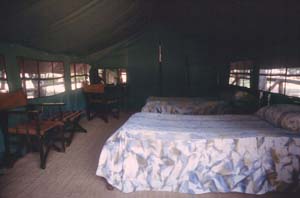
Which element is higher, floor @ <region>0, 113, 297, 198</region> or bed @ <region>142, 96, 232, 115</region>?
bed @ <region>142, 96, 232, 115</region>

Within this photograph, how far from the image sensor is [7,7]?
6.25 feet

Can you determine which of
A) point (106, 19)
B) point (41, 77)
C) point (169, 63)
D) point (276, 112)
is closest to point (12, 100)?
point (41, 77)

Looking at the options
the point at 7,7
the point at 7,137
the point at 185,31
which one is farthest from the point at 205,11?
the point at 7,137

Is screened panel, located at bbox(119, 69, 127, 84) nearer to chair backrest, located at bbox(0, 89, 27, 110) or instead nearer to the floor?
the floor

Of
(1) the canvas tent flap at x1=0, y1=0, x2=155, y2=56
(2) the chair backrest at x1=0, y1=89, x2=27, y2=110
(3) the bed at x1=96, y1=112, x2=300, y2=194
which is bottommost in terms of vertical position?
(3) the bed at x1=96, y1=112, x2=300, y2=194

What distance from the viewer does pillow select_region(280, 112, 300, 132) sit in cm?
203

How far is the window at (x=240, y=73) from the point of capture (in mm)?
3977

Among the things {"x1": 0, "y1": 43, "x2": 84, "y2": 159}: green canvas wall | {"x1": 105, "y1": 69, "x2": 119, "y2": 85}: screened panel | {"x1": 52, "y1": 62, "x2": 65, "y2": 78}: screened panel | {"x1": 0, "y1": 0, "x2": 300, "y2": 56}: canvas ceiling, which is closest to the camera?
{"x1": 0, "y1": 0, "x2": 300, "y2": 56}: canvas ceiling

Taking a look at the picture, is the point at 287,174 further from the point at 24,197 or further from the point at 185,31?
the point at 185,31

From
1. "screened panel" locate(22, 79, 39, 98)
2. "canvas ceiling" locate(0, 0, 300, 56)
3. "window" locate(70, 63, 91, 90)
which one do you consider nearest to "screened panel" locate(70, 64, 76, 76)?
"window" locate(70, 63, 91, 90)

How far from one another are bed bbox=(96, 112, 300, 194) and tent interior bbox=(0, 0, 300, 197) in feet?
3.70

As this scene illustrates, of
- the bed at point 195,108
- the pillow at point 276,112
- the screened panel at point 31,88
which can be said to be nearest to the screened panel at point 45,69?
the screened panel at point 31,88

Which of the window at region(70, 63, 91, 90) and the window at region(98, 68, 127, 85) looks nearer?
the window at region(70, 63, 91, 90)

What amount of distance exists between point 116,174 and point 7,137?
68.5 inches
